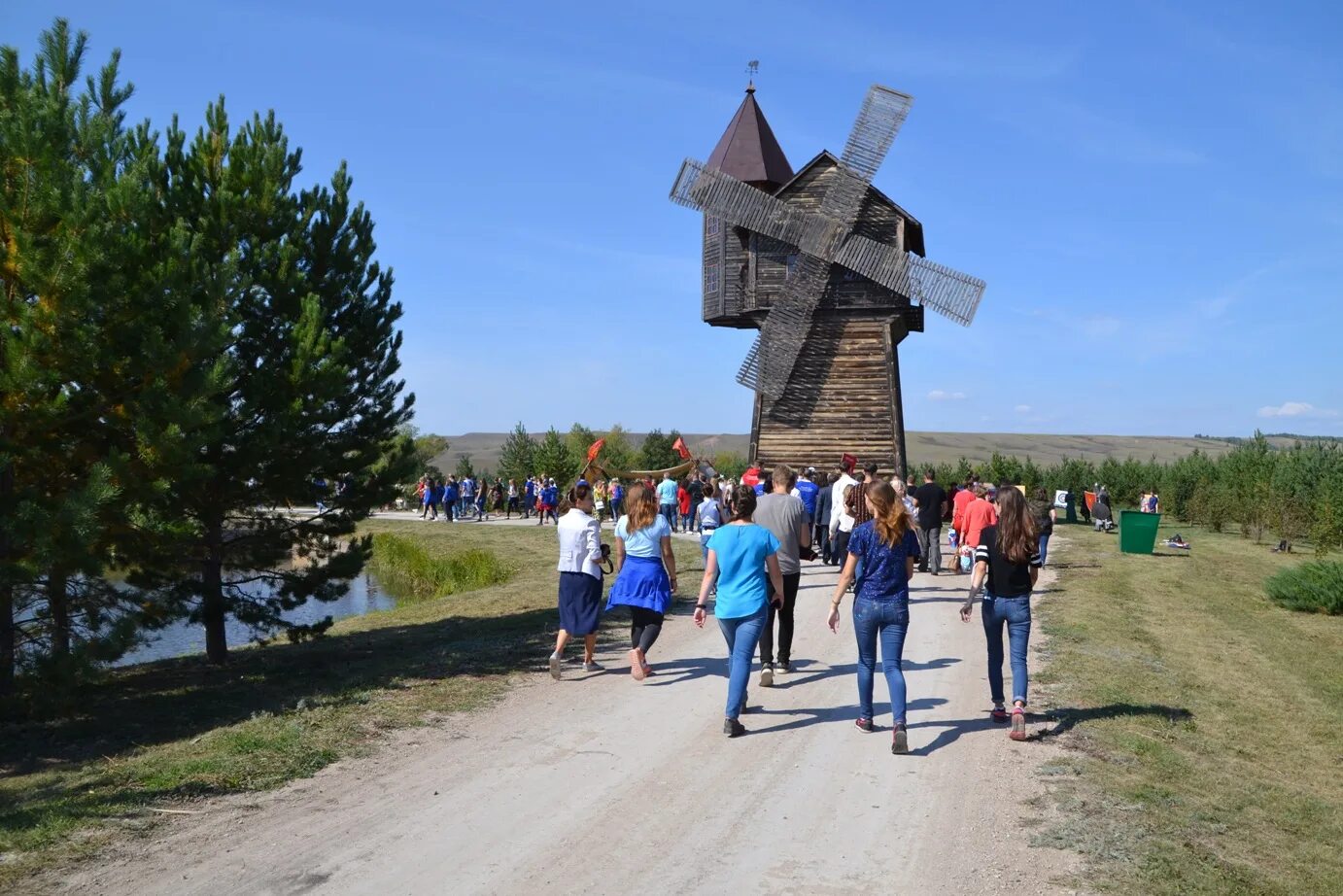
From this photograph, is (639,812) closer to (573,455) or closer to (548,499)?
(548,499)

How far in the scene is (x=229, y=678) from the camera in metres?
13.1

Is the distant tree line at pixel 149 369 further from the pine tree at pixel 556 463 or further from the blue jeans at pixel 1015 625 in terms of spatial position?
the pine tree at pixel 556 463

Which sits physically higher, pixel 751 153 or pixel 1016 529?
pixel 751 153

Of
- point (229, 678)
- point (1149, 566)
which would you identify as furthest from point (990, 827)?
point (1149, 566)

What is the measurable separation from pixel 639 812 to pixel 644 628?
3.92m

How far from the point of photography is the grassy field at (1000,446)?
128m

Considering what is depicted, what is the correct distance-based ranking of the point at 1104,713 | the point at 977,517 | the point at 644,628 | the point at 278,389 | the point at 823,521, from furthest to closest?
the point at 823,521, the point at 977,517, the point at 278,389, the point at 644,628, the point at 1104,713

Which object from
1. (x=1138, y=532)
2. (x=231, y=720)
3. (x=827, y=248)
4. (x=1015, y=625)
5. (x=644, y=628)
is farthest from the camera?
(x=827, y=248)

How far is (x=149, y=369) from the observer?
1018 centimetres

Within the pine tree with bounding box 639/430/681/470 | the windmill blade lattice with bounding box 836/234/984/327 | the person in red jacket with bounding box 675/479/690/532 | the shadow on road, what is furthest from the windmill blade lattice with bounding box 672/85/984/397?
the pine tree with bounding box 639/430/681/470

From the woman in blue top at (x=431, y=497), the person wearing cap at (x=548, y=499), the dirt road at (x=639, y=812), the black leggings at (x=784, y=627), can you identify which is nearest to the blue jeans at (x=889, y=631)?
the dirt road at (x=639, y=812)

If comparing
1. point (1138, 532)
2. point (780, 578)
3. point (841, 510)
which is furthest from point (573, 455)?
point (780, 578)

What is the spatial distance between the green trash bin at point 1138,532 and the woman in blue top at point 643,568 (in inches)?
767

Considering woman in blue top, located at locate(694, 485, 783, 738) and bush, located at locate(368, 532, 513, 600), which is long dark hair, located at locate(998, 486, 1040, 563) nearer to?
woman in blue top, located at locate(694, 485, 783, 738)
